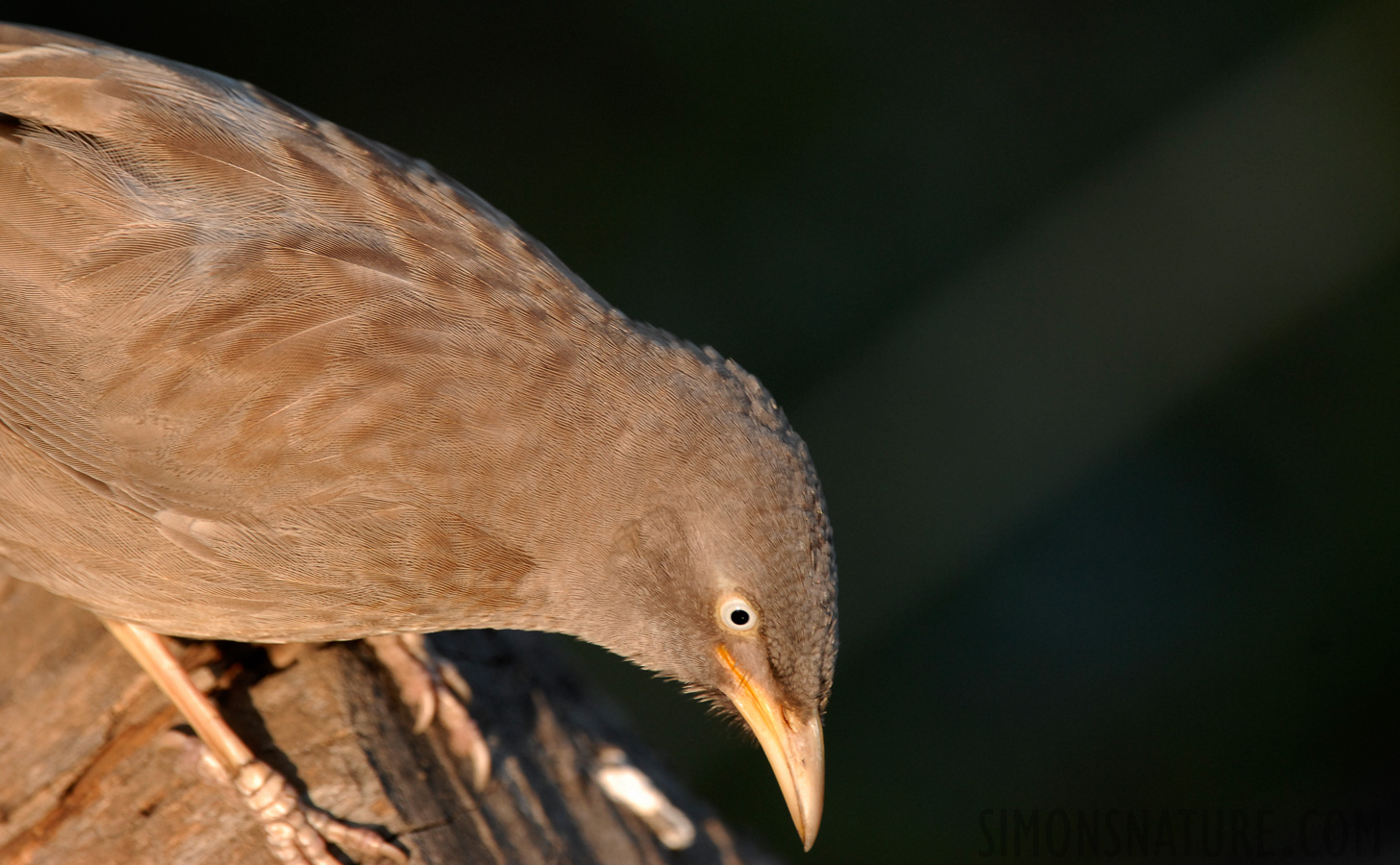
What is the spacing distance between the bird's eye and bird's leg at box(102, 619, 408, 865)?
925mm

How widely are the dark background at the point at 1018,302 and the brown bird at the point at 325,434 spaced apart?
3327 millimetres

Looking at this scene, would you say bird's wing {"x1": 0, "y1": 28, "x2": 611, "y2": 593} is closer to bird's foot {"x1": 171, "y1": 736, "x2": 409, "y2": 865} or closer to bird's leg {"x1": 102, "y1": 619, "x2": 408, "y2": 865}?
bird's leg {"x1": 102, "y1": 619, "x2": 408, "y2": 865}

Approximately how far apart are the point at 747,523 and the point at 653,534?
0.27 m

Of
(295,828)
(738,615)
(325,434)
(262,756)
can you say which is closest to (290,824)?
(295,828)

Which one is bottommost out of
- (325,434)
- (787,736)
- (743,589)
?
(787,736)

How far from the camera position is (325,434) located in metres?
2.81

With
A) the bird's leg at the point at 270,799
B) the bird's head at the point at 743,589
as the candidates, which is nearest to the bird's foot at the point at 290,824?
the bird's leg at the point at 270,799

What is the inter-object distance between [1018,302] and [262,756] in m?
5.05

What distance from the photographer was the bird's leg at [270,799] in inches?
106

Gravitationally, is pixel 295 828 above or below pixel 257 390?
below

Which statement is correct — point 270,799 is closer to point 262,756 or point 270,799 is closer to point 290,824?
point 290,824

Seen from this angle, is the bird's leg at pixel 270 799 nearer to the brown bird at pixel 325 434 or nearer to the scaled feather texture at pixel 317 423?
the brown bird at pixel 325 434

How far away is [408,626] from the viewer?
9.79 feet

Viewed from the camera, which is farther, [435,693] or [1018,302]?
[1018,302]
